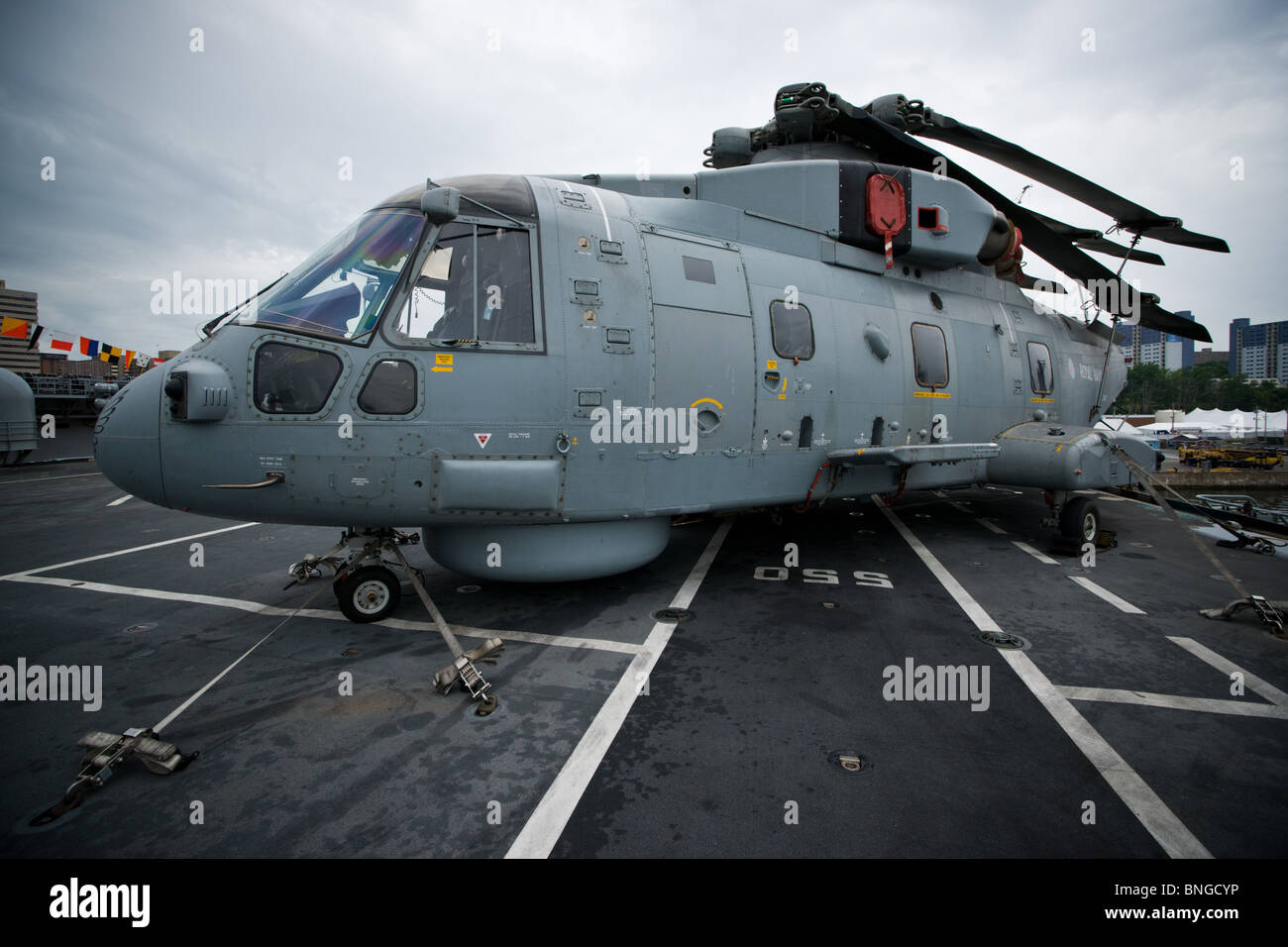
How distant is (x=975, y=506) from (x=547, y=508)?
1055 cm

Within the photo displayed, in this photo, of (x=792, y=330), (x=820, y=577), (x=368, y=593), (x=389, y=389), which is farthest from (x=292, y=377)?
(x=820, y=577)

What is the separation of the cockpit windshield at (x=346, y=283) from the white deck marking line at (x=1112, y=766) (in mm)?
6098

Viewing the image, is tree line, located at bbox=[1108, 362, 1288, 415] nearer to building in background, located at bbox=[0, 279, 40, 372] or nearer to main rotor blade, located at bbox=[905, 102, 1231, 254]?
main rotor blade, located at bbox=[905, 102, 1231, 254]

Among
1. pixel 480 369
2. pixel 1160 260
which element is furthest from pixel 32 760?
pixel 1160 260

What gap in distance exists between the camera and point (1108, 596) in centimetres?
660

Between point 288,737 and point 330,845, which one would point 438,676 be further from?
point 330,845

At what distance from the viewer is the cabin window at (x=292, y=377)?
490 centimetres

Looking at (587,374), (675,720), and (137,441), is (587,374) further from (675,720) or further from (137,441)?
(137,441)

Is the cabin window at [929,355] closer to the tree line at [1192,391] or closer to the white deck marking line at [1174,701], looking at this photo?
the white deck marking line at [1174,701]

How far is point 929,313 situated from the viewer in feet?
28.4

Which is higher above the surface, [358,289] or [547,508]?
[358,289]

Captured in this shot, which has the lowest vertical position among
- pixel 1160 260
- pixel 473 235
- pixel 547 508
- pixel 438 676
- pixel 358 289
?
pixel 438 676

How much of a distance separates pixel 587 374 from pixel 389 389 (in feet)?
5.69
